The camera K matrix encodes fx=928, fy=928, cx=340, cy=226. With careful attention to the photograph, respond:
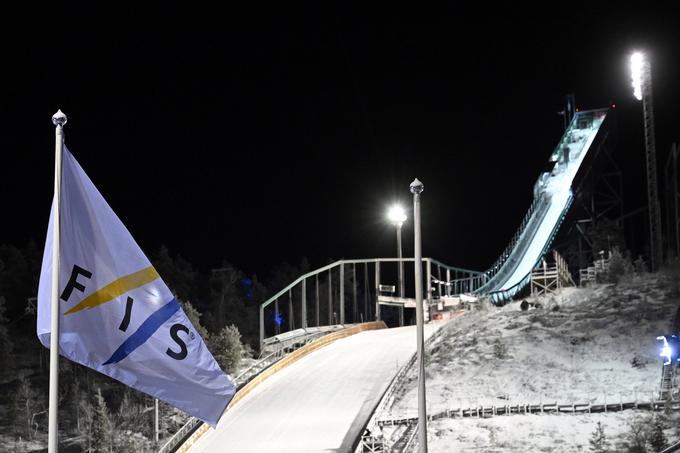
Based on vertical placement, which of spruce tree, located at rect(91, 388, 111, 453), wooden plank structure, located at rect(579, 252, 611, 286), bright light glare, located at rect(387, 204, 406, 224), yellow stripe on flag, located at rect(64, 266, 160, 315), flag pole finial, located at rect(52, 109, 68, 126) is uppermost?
bright light glare, located at rect(387, 204, 406, 224)

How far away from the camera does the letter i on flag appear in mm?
A: 10055

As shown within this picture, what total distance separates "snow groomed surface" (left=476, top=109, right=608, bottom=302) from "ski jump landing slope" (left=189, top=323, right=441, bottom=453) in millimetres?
18664

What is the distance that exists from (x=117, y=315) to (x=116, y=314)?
0.05ft

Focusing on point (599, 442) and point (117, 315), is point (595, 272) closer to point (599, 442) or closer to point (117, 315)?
point (599, 442)

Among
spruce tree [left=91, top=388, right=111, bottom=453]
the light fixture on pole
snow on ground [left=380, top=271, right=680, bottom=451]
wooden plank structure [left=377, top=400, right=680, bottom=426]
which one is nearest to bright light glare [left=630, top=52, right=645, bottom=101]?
snow on ground [left=380, top=271, right=680, bottom=451]

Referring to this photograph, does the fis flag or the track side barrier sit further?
the track side barrier

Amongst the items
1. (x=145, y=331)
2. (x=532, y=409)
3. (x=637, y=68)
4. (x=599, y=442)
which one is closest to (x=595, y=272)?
(x=637, y=68)

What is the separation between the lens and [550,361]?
31.7 m

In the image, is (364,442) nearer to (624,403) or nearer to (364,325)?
(624,403)

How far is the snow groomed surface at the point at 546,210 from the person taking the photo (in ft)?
196

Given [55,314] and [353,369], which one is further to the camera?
[353,369]

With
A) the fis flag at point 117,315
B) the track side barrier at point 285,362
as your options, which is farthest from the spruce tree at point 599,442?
the fis flag at point 117,315

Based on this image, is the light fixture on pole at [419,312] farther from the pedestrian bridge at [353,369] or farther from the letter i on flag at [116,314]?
the pedestrian bridge at [353,369]

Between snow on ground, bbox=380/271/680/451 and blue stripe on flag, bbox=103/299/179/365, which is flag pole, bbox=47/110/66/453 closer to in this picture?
blue stripe on flag, bbox=103/299/179/365
